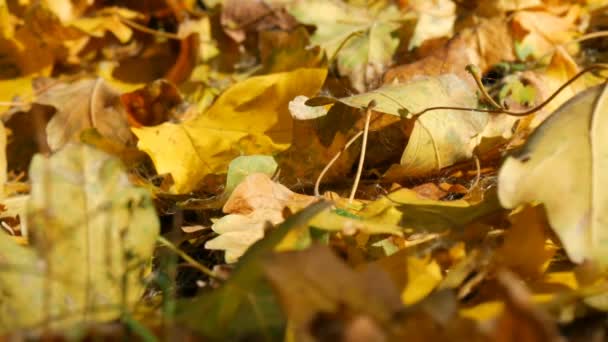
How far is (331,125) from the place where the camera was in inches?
39.2

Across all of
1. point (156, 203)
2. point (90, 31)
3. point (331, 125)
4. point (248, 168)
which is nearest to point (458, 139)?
point (331, 125)

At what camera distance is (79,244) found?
0.68 m

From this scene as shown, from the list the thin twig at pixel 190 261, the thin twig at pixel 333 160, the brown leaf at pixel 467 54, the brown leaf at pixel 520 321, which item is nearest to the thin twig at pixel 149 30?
the brown leaf at pixel 467 54

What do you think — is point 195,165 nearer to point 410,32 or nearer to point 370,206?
point 370,206

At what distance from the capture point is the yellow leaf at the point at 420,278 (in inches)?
25.9

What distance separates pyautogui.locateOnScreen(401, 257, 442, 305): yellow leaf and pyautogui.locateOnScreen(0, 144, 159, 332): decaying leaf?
0.77 feet

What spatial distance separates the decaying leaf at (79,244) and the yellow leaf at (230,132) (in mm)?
330

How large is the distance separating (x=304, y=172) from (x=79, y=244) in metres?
0.42

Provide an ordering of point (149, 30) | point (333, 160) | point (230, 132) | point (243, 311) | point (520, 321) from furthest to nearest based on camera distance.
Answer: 1. point (149, 30)
2. point (230, 132)
3. point (333, 160)
4. point (243, 311)
5. point (520, 321)

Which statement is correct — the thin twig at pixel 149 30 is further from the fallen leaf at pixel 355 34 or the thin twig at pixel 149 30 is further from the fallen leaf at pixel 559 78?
the fallen leaf at pixel 559 78

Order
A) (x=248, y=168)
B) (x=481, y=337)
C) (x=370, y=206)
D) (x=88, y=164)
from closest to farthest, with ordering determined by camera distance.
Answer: (x=481, y=337) → (x=88, y=164) → (x=370, y=206) → (x=248, y=168)

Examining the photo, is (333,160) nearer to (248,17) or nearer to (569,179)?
(569,179)

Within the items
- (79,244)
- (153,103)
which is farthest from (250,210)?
(153,103)

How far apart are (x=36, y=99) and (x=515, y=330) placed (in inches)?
41.9
